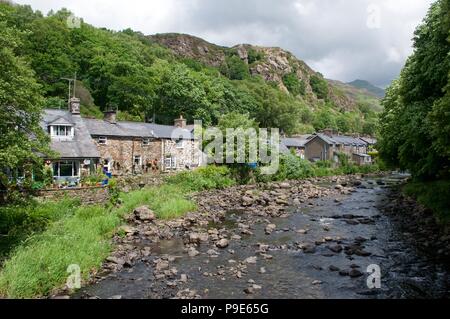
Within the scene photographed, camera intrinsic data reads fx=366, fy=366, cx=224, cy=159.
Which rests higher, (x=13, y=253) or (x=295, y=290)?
(x=13, y=253)

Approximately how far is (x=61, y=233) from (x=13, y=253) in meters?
3.69

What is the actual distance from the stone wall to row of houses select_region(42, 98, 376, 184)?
4275 mm

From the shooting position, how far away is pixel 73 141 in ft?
125

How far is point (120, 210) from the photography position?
28.7 meters

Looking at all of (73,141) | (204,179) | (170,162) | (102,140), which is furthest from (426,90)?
(170,162)

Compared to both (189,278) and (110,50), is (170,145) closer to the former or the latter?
(189,278)

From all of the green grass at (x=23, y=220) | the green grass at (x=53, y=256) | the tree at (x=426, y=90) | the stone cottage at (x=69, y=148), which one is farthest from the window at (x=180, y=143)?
the tree at (x=426, y=90)

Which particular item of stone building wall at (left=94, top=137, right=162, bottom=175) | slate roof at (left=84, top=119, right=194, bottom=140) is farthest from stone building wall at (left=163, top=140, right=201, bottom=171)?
stone building wall at (left=94, top=137, right=162, bottom=175)

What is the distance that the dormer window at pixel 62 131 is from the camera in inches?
1467

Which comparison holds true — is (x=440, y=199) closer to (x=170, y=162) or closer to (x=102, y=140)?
(x=102, y=140)

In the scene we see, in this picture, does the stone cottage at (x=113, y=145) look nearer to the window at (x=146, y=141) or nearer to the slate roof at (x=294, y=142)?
the window at (x=146, y=141)

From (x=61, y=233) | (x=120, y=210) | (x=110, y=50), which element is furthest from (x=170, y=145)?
(x=110, y=50)
